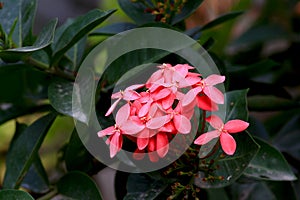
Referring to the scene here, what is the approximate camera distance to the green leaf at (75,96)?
83cm

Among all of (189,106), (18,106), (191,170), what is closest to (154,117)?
(189,106)

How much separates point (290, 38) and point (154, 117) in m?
1.10

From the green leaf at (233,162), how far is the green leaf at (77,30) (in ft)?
0.88

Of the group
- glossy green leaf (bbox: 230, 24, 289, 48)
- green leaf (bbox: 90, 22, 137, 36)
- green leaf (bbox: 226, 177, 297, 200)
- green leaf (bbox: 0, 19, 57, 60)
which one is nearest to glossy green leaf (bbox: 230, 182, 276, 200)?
green leaf (bbox: 226, 177, 297, 200)

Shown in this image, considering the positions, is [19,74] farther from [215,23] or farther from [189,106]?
[189,106]

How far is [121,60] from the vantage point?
3.08ft

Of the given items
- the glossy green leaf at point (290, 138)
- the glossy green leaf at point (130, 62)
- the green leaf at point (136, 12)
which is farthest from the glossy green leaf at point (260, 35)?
the glossy green leaf at point (130, 62)

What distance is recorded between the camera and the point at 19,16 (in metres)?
1.00

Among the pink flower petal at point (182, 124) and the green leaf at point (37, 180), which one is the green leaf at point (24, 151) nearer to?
the green leaf at point (37, 180)

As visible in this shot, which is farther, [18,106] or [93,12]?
[18,106]

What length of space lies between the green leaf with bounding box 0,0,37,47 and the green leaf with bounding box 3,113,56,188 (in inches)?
5.7

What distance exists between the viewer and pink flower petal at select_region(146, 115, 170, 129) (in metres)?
0.69

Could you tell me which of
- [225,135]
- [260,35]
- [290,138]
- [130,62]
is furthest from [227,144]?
[260,35]

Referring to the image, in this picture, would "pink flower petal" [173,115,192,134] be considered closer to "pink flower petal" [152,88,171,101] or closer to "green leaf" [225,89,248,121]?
"pink flower petal" [152,88,171,101]
